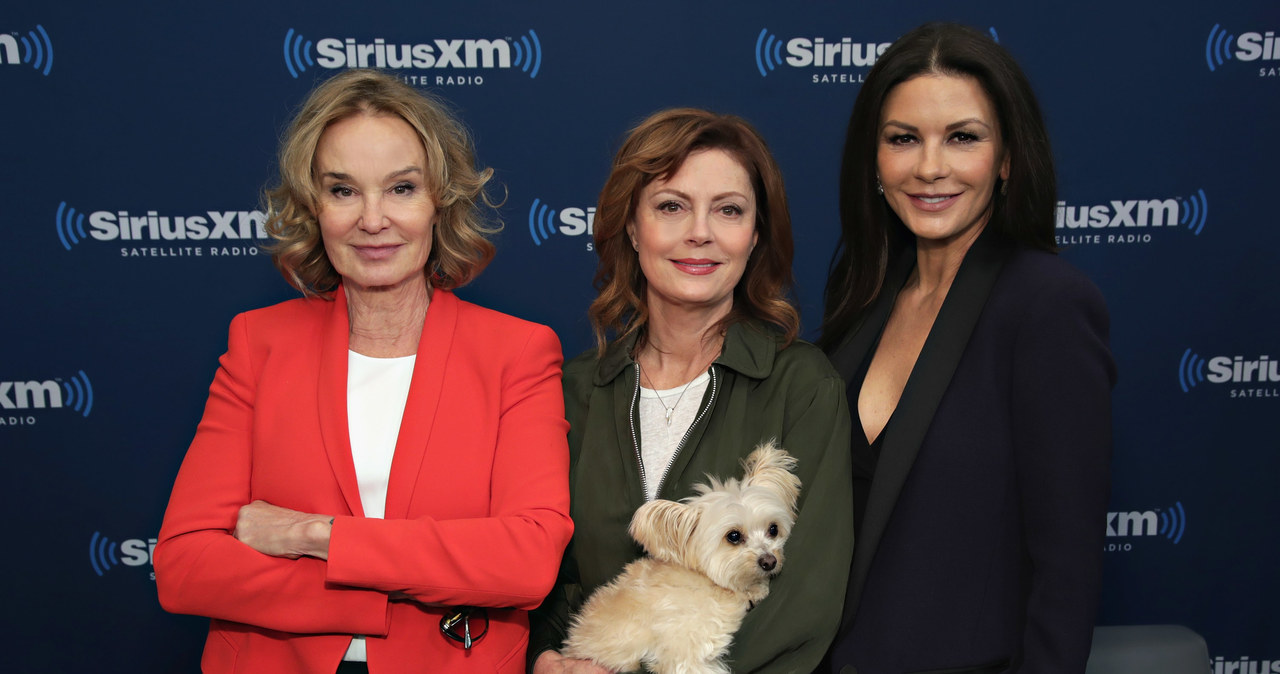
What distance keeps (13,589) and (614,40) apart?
3.54 metres

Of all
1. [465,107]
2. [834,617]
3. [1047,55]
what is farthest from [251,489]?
[1047,55]

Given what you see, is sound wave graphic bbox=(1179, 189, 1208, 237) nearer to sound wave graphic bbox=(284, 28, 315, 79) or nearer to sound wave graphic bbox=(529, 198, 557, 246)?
sound wave graphic bbox=(529, 198, 557, 246)

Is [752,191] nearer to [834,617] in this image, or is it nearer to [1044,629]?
[834,617]

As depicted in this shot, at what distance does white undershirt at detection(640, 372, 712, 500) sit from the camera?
2.00 m

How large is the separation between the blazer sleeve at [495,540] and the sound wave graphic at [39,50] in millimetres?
2849

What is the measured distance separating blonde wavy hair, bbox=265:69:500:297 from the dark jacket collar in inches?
16.3

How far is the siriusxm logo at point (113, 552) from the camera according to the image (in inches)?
145

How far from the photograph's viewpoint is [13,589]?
145 inches

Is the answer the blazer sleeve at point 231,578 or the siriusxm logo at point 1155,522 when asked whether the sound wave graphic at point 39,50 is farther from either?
the siriusxm logo at point 1155,522

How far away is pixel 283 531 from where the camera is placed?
1751mm

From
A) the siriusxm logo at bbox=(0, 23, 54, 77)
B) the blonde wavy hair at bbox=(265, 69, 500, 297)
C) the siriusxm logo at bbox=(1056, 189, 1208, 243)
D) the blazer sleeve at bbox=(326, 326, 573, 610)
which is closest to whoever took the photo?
the blazer sleeve at bbox=(326, 326, 573, 610)

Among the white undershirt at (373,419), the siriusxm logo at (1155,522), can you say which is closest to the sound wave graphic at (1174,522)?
the siriusxm logo at (1155,522)

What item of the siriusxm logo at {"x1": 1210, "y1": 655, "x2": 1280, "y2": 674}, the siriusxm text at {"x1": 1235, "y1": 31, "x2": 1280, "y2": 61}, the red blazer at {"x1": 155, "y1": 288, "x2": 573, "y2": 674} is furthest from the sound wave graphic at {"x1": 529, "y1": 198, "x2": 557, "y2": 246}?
the siriusxm logo at {"x1": 1210, "y1": 655, "x2": 1280, "y2": 674}

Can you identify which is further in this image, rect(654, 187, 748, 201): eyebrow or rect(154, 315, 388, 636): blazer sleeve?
rect(654, 187, 748, 201): eyebrow
